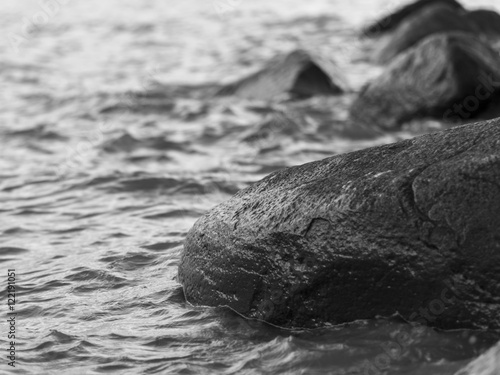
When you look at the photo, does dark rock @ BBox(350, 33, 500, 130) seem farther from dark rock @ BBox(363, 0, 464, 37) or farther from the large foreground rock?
dark rock @ BBox(363, 0, 464, 37)

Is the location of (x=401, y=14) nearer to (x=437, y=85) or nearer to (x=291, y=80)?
(x=291, y=80)

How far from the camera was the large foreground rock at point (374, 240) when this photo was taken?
4.98 m

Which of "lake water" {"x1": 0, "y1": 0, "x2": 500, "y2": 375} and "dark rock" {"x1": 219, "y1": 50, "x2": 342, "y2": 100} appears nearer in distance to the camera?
"lake water" {"x1": 0, "y1": 0, "x2": 500, "y2": 375}

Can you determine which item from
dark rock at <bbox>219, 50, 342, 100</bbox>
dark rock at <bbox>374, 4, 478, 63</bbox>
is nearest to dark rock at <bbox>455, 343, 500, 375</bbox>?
dark rock at <bbox>219, 50, 342, 100</bbox>

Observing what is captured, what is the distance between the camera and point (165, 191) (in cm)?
873

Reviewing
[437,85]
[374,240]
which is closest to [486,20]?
[437,85]

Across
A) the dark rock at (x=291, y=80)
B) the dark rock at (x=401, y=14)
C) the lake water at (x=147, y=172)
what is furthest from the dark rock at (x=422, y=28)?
the dark rock at (x=291, y=80)

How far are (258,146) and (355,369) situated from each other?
5531 millimetres

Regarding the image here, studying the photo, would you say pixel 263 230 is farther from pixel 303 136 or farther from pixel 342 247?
pixel 303 136

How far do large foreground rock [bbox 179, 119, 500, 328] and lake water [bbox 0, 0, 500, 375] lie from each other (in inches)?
5.6

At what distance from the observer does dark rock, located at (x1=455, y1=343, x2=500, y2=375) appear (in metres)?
4.02

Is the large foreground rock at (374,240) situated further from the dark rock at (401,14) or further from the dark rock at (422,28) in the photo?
the dark rock at (401,14)

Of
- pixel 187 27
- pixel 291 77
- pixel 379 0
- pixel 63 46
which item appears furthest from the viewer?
pixel 379 0

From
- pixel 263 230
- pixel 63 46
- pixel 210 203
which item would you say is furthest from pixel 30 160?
pixel 63 46
